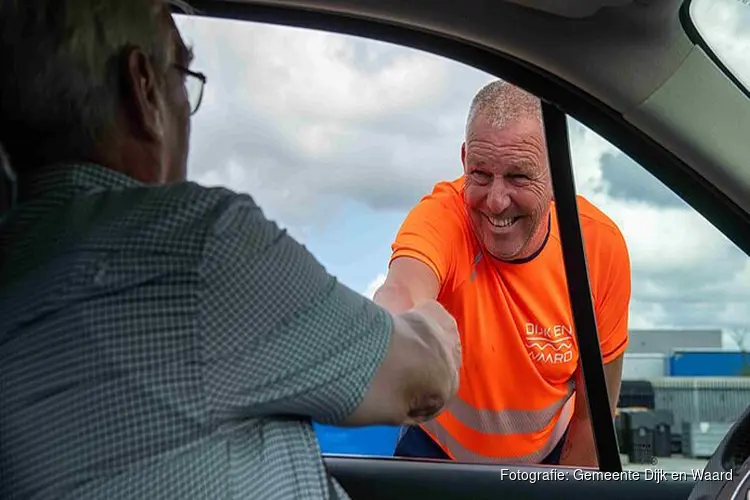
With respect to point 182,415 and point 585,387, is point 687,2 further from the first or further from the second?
point 182,415

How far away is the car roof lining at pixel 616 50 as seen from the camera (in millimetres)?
1925

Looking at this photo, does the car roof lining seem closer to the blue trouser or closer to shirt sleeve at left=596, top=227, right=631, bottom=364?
shirt sleeve at left=596, top=227, right=631, bottom=364

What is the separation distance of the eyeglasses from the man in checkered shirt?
153 millimetres

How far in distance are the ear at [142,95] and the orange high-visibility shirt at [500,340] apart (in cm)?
116

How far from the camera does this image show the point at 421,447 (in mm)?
2479

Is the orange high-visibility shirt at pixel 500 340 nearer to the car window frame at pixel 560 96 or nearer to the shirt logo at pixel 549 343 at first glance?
the shirt logo at pixel 549 343

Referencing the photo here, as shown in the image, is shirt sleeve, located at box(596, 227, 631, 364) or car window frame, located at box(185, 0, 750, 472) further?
shirt sleeve, located at box(596, 227, 631, 364)

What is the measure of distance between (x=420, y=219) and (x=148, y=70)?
1.18 metres

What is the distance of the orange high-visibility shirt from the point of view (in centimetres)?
240

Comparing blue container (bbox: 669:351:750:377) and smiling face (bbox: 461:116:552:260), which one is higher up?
smiling face (bbox: 461:116:552:260)

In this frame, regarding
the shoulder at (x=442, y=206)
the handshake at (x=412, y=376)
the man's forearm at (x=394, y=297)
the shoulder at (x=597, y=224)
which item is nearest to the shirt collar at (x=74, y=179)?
the handshake at (x=412, y=376)

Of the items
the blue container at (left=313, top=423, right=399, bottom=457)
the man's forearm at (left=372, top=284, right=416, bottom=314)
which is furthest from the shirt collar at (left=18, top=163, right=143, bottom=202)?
the blue container at (left=313, top=423, right=399, bottom=457)

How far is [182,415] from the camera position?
107cm

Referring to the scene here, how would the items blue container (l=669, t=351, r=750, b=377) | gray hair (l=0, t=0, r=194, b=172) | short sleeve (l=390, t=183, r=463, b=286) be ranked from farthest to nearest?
short sleeve (l=390, t=183, r=463, b=286) → blue container (l=669, t=351, r=750, b=377) → gray hair (l=0, t=0, r=194, b=172)
